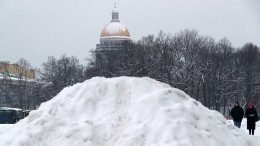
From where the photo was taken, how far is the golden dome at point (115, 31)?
3979 inches

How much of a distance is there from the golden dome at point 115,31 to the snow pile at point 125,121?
8772 centimetres

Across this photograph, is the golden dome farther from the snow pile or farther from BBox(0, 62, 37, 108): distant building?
the snow pile

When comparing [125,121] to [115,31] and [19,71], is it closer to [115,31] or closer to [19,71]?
[19,71]

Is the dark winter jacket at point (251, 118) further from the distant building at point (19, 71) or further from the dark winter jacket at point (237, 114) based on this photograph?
the distant building at point (19, 71)

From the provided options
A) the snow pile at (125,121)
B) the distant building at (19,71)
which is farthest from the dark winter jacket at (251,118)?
the distant building at (19,71)

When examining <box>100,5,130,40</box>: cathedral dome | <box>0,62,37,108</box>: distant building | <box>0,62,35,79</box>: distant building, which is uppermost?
<box>100,5,130,40</box>: cathedral dome

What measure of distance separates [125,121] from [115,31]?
90.6 meters

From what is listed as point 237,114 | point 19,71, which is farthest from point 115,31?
point 237,114

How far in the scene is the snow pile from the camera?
11422 millimetres

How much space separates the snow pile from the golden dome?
8772 centimetres

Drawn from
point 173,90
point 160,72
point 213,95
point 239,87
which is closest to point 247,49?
point 239,87

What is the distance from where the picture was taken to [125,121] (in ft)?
39.6

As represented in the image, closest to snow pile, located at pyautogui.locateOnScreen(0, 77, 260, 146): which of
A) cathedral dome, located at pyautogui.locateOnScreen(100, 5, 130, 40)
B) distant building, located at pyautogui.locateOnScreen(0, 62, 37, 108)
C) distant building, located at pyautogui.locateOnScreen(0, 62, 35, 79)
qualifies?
distant building, located at pyautogui.locateOnScreen(0, 62, 37, 108)

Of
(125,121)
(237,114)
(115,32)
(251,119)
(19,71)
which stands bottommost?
(251,119)
